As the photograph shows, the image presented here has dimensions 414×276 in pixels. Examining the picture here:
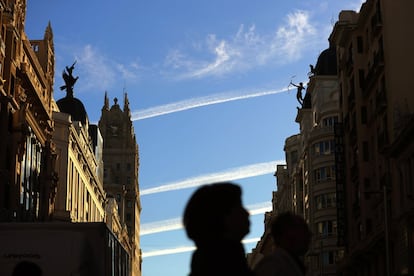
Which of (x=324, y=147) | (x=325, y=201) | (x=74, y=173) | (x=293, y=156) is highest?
(x=293, y=156)

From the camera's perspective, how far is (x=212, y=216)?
539 centimetres

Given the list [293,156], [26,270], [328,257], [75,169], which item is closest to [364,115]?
[328,257]

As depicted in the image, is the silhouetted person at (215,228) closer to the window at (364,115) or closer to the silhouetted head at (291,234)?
the silhouetted head at (291,234)

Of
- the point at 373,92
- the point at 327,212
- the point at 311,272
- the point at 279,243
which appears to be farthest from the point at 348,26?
the point at 279,243

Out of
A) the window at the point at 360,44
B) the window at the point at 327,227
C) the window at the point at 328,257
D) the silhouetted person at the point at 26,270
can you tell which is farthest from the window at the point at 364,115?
the silhouetted person at the point at 26,270

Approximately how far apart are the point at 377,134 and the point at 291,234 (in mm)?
49910

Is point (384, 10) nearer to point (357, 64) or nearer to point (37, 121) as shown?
point (357, 64)

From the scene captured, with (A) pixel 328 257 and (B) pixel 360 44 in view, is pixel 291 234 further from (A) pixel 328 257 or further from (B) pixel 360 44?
(A) pixel 328 257

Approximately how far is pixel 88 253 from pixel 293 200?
84.9 meters

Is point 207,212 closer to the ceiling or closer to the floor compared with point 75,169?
closer to the floor

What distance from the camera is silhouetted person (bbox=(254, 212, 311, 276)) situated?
5.89 meters

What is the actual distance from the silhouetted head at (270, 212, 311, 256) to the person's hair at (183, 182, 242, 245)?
91 cm

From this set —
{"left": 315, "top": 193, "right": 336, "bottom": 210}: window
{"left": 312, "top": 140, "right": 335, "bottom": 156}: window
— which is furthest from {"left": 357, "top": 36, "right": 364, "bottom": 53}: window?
{"left": 315, "top": 193, "right": 336, "bottom": 210}: window

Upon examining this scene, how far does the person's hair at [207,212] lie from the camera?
17.7 feet
